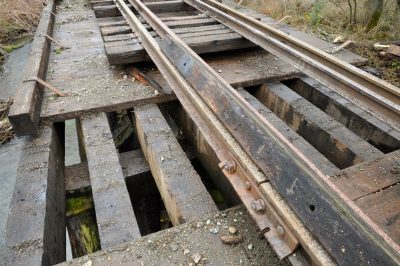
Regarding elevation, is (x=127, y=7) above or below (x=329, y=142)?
above

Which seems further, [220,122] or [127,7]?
[127,7]

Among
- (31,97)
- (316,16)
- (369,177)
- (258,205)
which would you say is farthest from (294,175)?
(316,16)

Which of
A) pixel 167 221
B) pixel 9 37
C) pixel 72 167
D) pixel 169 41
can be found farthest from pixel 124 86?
pixel 9 37

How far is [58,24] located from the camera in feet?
20.3

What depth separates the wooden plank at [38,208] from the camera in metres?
1.82

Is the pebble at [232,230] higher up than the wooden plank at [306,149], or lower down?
higher up

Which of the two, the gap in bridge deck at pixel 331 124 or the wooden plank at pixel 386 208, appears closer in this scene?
the wooden plank at pixel 386 208

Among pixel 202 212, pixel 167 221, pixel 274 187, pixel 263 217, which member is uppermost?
pixel 274 187

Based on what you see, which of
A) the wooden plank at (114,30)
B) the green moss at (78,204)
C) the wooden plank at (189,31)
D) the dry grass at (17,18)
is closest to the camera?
the green moss at (78,204)

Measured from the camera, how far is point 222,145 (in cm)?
213

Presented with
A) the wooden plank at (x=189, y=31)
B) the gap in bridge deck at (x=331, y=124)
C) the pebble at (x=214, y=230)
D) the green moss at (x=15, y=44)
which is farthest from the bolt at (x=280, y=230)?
the green moss at (x=15, y=44)

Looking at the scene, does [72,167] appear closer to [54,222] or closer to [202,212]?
[54,222]

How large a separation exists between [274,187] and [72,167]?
78.0 inches

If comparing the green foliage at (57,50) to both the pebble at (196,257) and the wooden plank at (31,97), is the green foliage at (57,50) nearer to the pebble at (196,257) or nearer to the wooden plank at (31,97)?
the wooden plank at (31,97)
